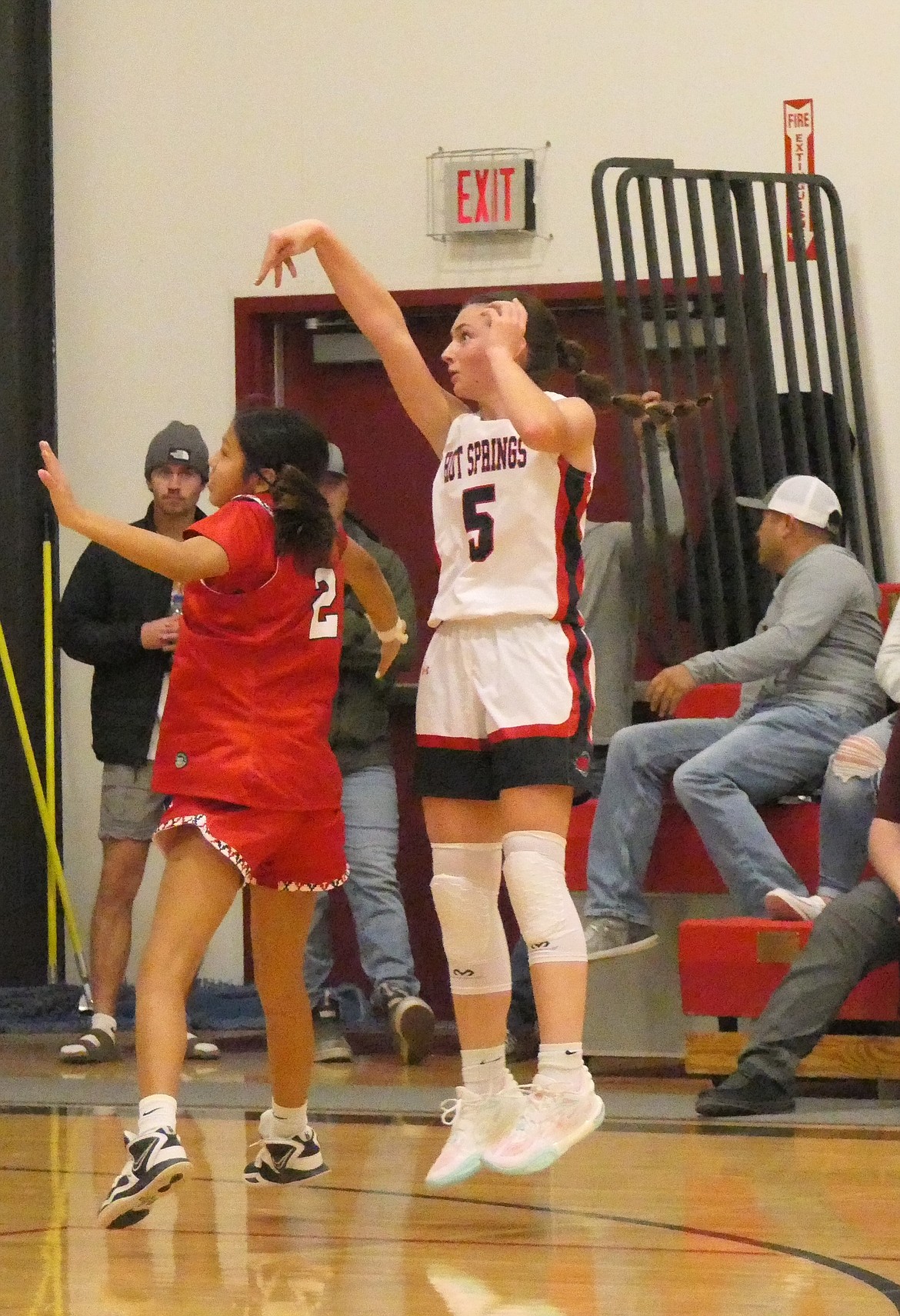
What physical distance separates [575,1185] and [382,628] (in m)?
1.05

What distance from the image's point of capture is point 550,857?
306 cm

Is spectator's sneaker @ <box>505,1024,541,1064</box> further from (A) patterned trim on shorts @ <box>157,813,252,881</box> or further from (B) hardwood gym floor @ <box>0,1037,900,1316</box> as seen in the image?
(A) patterned trim on shorts @ <box>157,813,252,881</box>

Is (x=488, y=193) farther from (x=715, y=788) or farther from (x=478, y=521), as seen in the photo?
(x=478, y=521)

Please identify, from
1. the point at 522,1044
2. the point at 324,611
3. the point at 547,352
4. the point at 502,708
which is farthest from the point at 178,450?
the point at 502,708

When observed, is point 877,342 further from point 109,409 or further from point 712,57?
point 109,409

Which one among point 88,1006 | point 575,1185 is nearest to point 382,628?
point 575,1185

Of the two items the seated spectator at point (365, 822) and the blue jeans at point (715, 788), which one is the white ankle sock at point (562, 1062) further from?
the seated spectator at point (365, 822)

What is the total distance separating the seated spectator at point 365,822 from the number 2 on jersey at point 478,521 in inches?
77.1

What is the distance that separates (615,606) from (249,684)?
2773 mm

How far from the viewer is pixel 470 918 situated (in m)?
3.13

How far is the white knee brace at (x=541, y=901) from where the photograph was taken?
9.94ft

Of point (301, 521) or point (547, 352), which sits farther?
point (547, 352)

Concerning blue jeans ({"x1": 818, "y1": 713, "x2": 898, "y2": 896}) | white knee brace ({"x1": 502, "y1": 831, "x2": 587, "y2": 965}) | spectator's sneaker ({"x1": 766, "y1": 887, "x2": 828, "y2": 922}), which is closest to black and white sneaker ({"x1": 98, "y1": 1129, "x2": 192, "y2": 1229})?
white knee brace ({"x1": 502, "y1": 831, "x2": 587, "y2": 965})

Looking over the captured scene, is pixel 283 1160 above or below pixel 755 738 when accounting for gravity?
below
